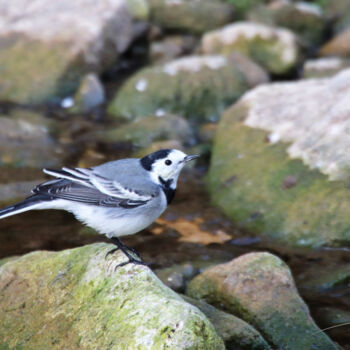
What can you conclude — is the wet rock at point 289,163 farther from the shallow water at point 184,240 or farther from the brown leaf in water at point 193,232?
the brown leaf in water at point 193,232

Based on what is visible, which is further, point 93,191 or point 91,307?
point 93,191

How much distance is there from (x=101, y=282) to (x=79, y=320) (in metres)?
0.31

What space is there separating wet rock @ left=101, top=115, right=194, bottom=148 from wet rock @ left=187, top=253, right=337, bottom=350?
4074 millimetres

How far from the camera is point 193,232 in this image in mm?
7211

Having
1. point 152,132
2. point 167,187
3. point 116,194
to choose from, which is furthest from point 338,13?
point 116,194

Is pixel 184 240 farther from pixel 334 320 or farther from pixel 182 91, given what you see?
pixel 182 91

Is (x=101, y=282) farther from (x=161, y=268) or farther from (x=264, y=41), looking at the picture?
(x=264, y=41)

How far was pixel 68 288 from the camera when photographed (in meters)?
4.51

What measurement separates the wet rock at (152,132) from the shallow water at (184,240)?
64.6 inches

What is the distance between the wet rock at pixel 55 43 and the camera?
11.2m

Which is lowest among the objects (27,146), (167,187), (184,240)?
(27,146)

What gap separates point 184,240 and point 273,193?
113 centimetres

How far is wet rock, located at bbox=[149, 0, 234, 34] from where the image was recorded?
1418 cm

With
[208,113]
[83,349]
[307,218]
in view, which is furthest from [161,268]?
[208,113]
